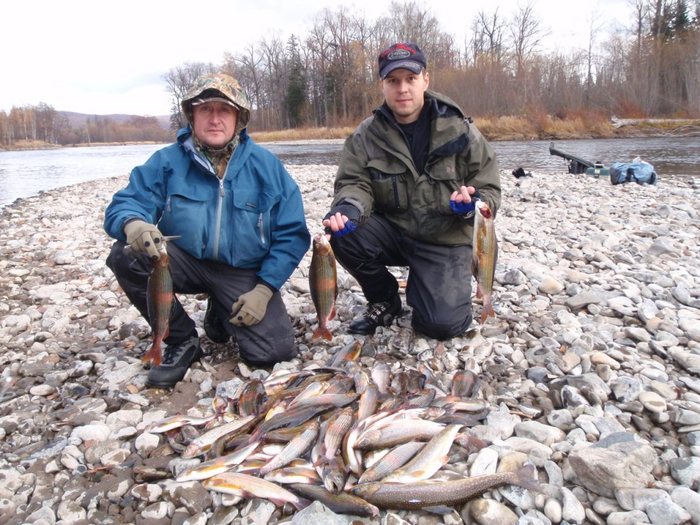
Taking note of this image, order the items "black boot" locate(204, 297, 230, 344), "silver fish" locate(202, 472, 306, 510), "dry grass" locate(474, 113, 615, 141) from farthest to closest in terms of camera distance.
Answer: "dry grass" locate(474, 113, 615, 141) < "black boot" locate(204, 297, 230, 344) < "silver fish" locate(202, 472, 306, 510)

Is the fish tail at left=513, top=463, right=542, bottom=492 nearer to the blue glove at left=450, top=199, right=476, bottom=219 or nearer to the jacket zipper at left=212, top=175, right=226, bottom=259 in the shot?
the blue glove at left=450, top=199, right=476, bottom=219

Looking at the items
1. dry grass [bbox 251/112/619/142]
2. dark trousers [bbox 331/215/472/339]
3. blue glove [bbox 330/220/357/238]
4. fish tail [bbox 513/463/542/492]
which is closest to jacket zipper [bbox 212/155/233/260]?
blue glove [bbox 330/220/357/238]

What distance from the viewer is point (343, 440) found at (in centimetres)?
264

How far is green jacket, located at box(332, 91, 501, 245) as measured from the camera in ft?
12.4

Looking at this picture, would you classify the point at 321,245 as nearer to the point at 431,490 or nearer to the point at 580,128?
the point at 431,490

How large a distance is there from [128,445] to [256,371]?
39.5 inches

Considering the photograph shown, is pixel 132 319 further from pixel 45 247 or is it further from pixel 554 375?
pixel 45 247

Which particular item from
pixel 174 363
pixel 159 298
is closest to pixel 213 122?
pixel 159 298

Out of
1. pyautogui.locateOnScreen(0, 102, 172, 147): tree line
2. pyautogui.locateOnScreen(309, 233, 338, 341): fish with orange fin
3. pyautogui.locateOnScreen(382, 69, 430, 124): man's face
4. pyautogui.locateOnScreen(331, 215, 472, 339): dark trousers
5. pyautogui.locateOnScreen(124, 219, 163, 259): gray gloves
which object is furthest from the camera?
pyautogui.locateOnScreen(0, 102, 172, 147): tree line

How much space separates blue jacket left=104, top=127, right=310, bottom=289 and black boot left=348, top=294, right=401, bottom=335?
875 mm

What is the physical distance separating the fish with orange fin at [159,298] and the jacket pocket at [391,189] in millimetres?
1671

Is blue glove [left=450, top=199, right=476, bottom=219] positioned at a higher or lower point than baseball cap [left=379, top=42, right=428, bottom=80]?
lower

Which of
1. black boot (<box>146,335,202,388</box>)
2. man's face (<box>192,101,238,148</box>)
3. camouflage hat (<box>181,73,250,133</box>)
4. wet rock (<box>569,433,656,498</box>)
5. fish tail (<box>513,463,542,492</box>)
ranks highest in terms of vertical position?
camouflage hat (<box>181,73,250,133</box>)

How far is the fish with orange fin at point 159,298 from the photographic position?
10.3 feet
